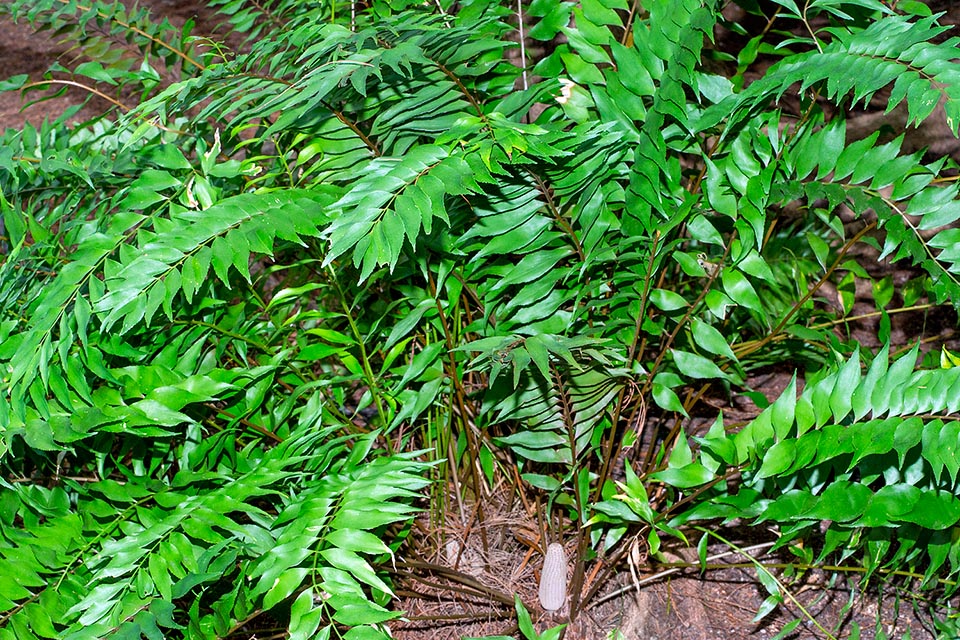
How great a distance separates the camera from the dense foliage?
3.94 ft

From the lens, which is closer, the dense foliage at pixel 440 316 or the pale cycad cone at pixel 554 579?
the dense foliage at pixel 440 316

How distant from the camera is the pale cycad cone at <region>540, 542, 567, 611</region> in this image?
1584 mm

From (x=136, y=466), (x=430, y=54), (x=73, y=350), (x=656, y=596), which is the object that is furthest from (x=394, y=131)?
(x=656, y=596)

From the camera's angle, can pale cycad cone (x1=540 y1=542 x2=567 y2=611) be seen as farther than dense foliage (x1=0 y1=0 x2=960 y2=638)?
Yes

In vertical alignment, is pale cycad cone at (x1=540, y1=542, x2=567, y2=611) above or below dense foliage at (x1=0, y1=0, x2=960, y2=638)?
below

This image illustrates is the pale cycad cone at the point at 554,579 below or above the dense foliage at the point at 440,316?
below

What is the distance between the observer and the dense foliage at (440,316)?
1.20 meters

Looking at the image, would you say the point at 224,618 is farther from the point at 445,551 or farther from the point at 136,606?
the point at 445,551

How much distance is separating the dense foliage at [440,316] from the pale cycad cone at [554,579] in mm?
29

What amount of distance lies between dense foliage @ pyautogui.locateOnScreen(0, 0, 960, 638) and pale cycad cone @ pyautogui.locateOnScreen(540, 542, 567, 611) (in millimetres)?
29

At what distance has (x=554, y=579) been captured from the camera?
1.60m

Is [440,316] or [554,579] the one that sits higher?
[440,316]

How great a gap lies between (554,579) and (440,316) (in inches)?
20.4

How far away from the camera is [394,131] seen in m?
1.46
